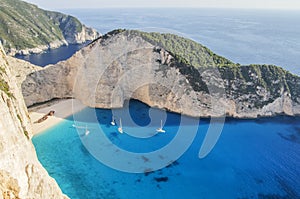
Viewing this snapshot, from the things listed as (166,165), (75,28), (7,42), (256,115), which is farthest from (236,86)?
(75,28)

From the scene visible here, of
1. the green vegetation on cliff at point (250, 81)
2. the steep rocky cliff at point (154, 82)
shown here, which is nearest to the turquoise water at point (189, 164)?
the steep rocky cliff at point (154, 82)

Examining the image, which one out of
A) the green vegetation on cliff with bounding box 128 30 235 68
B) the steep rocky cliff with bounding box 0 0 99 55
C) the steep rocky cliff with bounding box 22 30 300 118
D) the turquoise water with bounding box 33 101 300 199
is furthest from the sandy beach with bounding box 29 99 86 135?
the steep rocky cliff with bounding box 0 0 99 55

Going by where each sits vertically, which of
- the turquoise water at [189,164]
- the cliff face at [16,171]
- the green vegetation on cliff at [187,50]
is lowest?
the turquoise water at [189,164]

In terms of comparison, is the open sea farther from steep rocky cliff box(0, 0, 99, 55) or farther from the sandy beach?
steep rocky cliff box(0, 0, 99, 55)

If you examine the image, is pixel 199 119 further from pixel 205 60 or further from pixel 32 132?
pixel 32 132

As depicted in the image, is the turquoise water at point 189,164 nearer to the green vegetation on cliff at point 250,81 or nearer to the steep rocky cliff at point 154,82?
the steep rocky cliff at point 154,82
